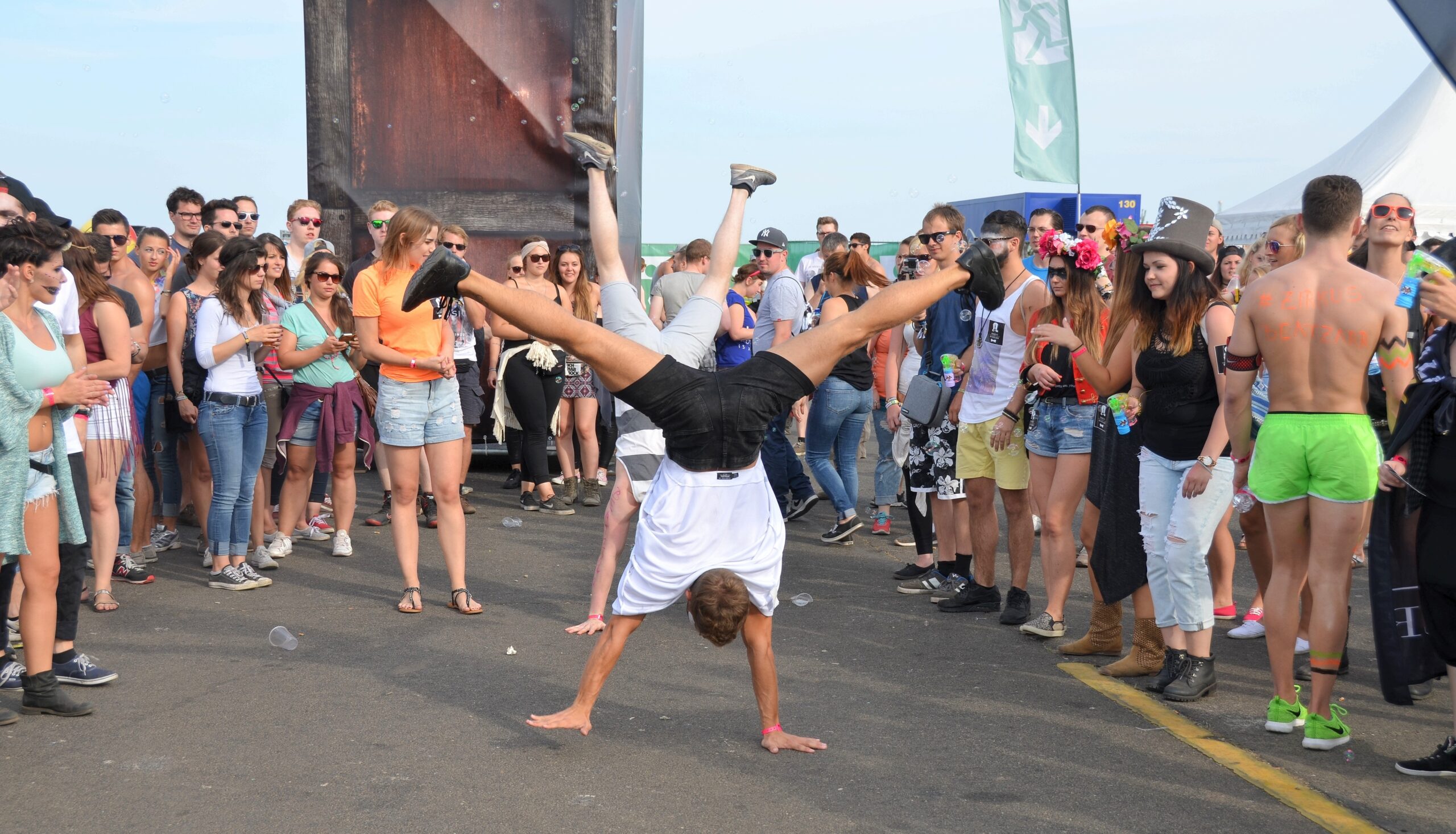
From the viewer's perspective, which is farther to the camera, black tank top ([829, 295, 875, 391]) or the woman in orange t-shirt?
black tank top ([829, 295, 875, 391])

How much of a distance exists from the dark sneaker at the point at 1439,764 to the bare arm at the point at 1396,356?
45.1 inches

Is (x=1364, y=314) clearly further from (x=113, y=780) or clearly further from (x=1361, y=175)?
(x=1361, y=175)

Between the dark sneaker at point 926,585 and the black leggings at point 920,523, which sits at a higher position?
the black leggings at point 920,523

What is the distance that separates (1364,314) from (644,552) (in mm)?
2605

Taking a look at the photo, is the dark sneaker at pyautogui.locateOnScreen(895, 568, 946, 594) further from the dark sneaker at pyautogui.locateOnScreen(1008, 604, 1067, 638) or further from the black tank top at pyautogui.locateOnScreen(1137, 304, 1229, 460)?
the black tank top at pyautogui.locateOnScreen(1137, 304, 1229, 460)

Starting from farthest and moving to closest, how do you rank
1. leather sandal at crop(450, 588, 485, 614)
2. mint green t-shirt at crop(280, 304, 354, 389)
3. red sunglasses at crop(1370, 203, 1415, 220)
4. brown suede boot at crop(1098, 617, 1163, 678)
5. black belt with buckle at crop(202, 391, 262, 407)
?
mint green t-shirt at crop(280, 304, 354, 389) → black belt with buckle at crop(202, 391, 262, 407) → leather sandal at crop(450, 588, 485, 614) → red sunglasses at crop(1370, 203, 1415, 220) → brown suede boot at crop(1098, 617, 1163, 678)

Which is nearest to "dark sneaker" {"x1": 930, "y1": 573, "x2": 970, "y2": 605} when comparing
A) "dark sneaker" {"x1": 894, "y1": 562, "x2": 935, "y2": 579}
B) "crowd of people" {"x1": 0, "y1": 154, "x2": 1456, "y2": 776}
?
"crowd of people" {"x1": 0, "y1": 154, "x2": 1456, "y2": 776}

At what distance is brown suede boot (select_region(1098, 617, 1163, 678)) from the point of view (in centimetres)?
533

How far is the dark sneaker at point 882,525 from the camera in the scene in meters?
8.81

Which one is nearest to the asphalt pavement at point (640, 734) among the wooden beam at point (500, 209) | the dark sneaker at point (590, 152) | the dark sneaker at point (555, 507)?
the dark sneaker at point (590, 152)

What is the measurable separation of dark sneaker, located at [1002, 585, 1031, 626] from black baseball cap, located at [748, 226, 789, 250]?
3.66m

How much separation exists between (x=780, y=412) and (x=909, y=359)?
13.4 feet

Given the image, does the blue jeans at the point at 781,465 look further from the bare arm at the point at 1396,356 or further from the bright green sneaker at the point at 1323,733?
the bare arm at the point at 1396,356

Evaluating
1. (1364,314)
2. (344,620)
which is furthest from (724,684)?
(1364,314)
